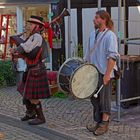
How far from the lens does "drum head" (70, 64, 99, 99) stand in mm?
6535

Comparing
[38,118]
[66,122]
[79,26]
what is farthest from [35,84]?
[79,26]

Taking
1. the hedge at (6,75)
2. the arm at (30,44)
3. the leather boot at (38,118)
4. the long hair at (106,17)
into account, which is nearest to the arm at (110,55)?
the long hair at (106,17)

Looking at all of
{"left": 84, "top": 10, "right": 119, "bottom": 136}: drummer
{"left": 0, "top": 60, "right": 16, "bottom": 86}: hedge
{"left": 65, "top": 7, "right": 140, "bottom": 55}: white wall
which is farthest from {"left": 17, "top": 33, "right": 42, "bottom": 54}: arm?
{"left": 65, "top": 7, "right": 140, "bottom": 55}: white wall

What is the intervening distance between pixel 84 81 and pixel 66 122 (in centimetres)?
119

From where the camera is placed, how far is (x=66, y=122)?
24.9 ft

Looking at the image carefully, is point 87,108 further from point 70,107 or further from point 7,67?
point 7,67

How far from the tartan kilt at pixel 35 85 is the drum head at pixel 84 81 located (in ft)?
3.17

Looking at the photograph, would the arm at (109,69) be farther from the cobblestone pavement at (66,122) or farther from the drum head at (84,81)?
the cobblestone pavement at (66,122)

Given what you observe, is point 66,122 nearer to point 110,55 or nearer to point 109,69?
point 109,69

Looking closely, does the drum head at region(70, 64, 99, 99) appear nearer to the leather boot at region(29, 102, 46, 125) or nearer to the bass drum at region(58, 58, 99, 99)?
the bass drum at region(58, 58, 99, 99)

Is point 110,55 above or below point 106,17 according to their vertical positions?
below

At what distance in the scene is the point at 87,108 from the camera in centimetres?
866

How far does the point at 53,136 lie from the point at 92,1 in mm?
6281

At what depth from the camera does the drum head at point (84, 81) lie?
6535 millimetres
